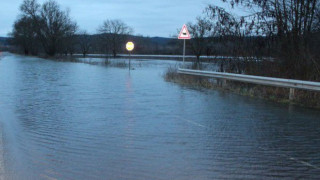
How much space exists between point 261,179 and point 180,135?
2542 mm

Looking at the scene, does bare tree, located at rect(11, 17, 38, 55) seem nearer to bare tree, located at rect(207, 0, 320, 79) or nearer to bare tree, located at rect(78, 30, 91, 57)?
bare tree, located at rect(78, 30, 91, 57)

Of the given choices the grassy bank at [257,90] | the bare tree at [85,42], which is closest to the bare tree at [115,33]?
the bare tree at [85,42]

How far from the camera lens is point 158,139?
6672mm

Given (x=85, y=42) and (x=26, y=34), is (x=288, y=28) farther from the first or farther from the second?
(x=85, y=42)

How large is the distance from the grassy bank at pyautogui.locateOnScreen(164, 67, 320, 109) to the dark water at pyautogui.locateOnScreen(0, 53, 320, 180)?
87 centimetres

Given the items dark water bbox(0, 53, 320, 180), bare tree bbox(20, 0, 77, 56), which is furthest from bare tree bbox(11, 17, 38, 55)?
dark water bbox(0, 53, 320, 180)

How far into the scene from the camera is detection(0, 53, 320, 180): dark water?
4984 mm

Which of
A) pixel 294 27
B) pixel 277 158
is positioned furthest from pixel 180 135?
pixel 294 27

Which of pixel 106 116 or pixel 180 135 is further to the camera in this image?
pixel 106 116

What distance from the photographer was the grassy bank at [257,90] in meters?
11.2

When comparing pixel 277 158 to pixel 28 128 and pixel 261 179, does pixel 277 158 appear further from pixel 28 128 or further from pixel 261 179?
pixel 28 128

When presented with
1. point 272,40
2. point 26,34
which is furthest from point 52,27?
point 272,40

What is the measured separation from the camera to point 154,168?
5.05 metres

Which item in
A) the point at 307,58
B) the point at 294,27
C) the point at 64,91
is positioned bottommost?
the point at 64,91
